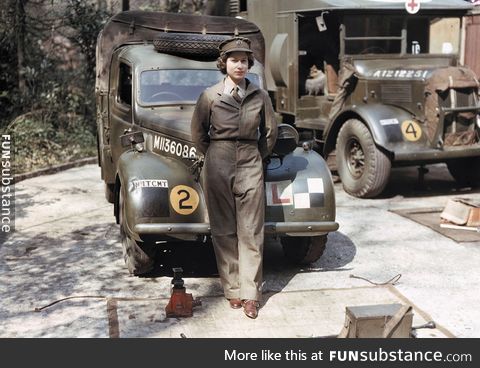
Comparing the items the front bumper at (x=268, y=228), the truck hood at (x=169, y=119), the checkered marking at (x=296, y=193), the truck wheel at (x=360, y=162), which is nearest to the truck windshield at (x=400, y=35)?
the truck wheel at (x=360, y=162)

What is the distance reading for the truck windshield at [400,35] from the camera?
905 centimetres

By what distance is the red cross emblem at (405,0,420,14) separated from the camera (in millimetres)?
9000

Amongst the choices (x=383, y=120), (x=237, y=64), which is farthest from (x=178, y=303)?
(x=383, y=120)

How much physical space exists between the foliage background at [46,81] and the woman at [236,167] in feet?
20.2

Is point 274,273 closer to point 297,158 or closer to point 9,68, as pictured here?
point 297,158

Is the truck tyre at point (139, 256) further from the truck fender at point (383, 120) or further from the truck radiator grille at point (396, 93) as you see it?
the truck radiator grille at point (396, 93)

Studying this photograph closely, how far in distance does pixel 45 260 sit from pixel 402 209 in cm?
397

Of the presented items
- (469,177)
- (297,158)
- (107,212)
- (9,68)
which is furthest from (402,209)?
(9,68)

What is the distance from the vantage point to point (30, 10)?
12594 millimetres

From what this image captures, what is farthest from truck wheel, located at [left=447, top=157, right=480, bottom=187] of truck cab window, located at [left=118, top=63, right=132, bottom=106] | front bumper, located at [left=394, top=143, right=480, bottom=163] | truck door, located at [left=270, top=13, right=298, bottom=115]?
truck cab window, located at [left=118, top=63, right=132, bottom=106]

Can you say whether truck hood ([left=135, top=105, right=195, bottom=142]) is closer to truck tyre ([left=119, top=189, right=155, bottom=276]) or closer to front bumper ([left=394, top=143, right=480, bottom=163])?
truck tyre ([left=119, top=189, right=155, bottom=276])

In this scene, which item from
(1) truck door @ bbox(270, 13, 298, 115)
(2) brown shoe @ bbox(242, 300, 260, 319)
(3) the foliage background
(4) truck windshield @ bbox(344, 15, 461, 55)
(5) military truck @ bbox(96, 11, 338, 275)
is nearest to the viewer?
(2) brown shoe @ bbox(242, 300, 260, 319)

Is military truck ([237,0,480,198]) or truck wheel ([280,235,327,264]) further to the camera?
military truck ([237,0,480,198])

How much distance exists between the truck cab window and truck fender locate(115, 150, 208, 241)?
1.41 meters
